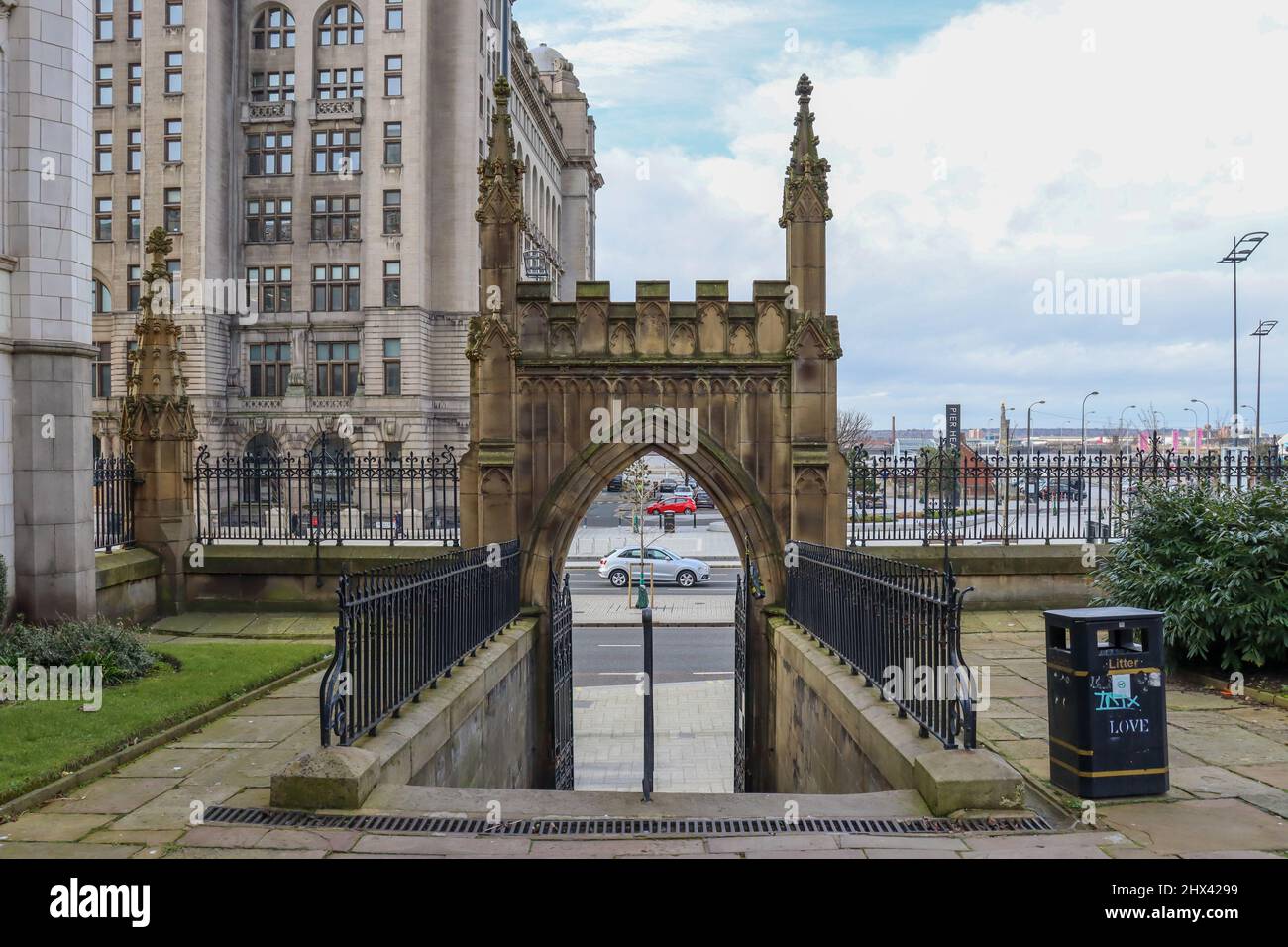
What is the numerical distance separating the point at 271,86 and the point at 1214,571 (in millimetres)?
49333

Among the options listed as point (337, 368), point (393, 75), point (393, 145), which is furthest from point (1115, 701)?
point (393, 75)

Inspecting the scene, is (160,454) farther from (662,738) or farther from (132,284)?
(132,284)

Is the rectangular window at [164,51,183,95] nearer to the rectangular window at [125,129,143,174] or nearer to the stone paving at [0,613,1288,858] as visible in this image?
the rectangular window at [125,129,143,174]

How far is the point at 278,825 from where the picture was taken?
5.34 metres

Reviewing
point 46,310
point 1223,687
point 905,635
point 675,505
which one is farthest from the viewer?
point 675,505

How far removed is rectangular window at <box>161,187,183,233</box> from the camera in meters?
45.4

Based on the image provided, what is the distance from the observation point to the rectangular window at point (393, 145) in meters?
46.1

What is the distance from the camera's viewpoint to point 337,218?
154ft

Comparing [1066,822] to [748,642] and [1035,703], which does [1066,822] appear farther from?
[748,642]

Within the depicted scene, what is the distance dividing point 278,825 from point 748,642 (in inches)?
303

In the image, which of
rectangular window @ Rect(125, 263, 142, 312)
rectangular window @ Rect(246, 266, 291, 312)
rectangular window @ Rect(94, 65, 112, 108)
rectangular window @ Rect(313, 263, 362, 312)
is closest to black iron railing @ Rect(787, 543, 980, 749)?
rectangular window @ Rect(313, 263, 362, 312)

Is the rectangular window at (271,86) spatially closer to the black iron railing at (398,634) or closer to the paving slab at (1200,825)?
the black iron railing at (398,634)
